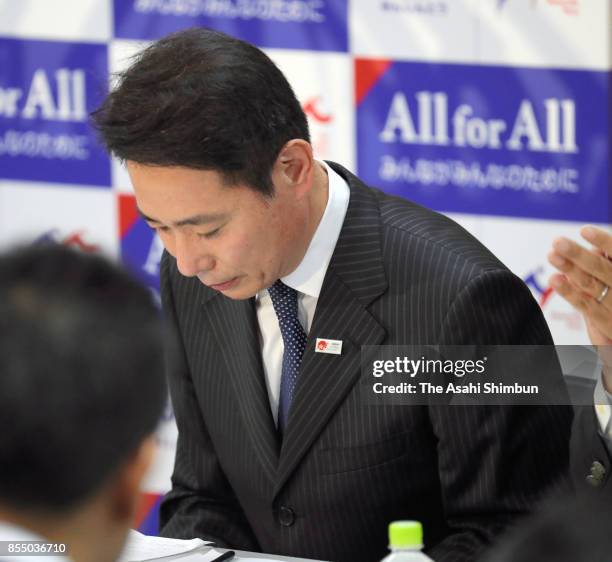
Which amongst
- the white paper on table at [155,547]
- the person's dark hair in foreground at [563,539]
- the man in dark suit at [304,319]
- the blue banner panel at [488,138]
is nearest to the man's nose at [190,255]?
the man in dark suit at [304,319]

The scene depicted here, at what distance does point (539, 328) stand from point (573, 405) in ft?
0.83

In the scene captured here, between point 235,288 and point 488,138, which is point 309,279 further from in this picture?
point 488,138

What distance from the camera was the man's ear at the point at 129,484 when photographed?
1062 millimetres

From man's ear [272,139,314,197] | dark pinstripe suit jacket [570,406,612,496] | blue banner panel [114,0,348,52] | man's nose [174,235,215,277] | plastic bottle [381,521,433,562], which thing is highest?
blue banner panel [114,0,348,52]

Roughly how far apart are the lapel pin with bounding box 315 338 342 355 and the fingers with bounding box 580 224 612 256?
19.7 inches

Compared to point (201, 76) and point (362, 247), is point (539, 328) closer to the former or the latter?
point (362, 247)

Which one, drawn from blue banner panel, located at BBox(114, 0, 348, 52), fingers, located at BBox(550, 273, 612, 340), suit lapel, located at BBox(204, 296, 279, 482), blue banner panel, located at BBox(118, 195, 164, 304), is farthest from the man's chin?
blue banner panel, located at BBox(118, 195, 164, 304)

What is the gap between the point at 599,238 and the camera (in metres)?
1.95

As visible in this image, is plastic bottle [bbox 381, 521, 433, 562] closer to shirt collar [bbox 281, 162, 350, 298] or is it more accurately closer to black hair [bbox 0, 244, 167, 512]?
black hair [bbox 0, 244, 167, 512]

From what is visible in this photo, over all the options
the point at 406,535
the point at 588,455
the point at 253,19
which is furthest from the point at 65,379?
the point at 253,19

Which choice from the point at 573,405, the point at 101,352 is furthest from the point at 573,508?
the point at 573,405

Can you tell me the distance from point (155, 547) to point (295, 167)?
720 mm

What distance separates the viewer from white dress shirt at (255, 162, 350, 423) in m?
2.24

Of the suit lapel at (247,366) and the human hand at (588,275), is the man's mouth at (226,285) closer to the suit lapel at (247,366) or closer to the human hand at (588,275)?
the suit lapel at (247,366)
